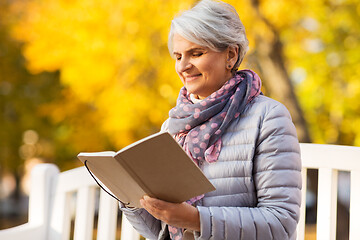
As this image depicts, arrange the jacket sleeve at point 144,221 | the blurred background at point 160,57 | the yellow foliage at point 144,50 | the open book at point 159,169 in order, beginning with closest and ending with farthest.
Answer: the open book at point 159,169 < the jacket sleeve at point 144,221 < the blurred background at point 160,57 < the yellow foliage at point 144,50

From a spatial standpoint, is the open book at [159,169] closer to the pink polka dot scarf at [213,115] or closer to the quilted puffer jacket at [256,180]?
the quilted puffer jacket at [256,180]

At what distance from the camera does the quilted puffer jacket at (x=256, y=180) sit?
1563 millimetres

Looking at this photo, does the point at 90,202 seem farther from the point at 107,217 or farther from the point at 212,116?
the point at 212,116

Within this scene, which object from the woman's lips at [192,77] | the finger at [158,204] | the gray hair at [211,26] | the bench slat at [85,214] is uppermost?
the gray hair at [211,26]

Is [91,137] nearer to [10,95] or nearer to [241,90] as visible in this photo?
[10,95]

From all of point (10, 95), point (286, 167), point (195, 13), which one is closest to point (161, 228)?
point (286, 167)

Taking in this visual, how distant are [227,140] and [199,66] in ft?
0.87

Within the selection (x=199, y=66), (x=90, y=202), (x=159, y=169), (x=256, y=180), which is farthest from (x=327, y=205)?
(x=90, y=202)

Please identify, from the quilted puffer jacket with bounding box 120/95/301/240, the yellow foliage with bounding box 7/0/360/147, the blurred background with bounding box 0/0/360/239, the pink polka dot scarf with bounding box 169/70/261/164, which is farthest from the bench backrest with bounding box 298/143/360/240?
the yellow foliage with bounding box 7/0/360/147

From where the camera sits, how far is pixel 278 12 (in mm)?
6859

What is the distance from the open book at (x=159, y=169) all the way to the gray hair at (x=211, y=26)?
1.50 ft

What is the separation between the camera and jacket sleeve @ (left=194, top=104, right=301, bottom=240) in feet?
5.12

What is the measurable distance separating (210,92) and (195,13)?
0.91ft

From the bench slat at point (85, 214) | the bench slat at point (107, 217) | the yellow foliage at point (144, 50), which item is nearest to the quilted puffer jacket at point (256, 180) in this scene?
the bench slat at point (107, 217)
